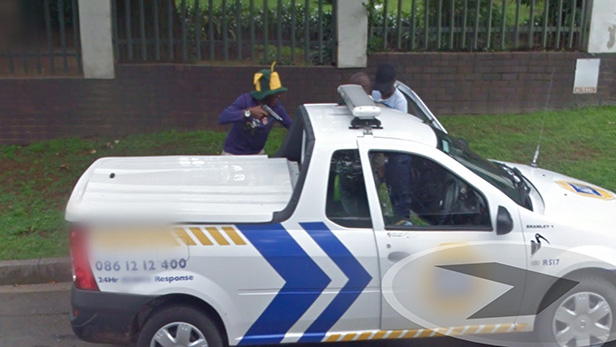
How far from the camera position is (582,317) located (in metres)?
3.98

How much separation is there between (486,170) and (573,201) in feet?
2.06

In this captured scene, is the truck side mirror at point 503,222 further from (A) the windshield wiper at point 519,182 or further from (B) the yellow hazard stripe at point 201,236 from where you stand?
(B) the yellow hazard stripe at point 201,236

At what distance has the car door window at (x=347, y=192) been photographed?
3.74 metres

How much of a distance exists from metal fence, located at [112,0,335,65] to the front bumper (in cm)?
568

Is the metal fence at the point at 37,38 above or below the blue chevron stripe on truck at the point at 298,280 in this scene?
above

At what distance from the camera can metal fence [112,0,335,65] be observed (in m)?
8.69

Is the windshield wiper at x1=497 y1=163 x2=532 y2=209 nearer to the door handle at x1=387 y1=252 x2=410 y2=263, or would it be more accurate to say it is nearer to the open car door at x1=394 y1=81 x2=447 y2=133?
the open car door at x1=394 y1=81 x2=447 y2=133

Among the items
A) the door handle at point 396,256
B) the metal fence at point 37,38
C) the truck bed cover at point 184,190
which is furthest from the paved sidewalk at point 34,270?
the metal fence at point 37,38

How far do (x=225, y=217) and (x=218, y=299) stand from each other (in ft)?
1.61

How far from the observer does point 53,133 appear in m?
8.59

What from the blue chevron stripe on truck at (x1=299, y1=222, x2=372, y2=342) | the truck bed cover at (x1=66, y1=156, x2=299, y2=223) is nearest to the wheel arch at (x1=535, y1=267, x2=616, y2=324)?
the blue chevron stripe on truck at (x1=299, y1=222, x2=372, y2=342)

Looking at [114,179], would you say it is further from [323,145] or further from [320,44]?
[320,44]

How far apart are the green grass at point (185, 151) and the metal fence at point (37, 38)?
1105mm

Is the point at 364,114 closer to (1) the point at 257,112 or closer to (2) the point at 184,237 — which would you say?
(2) the point at 184,237
